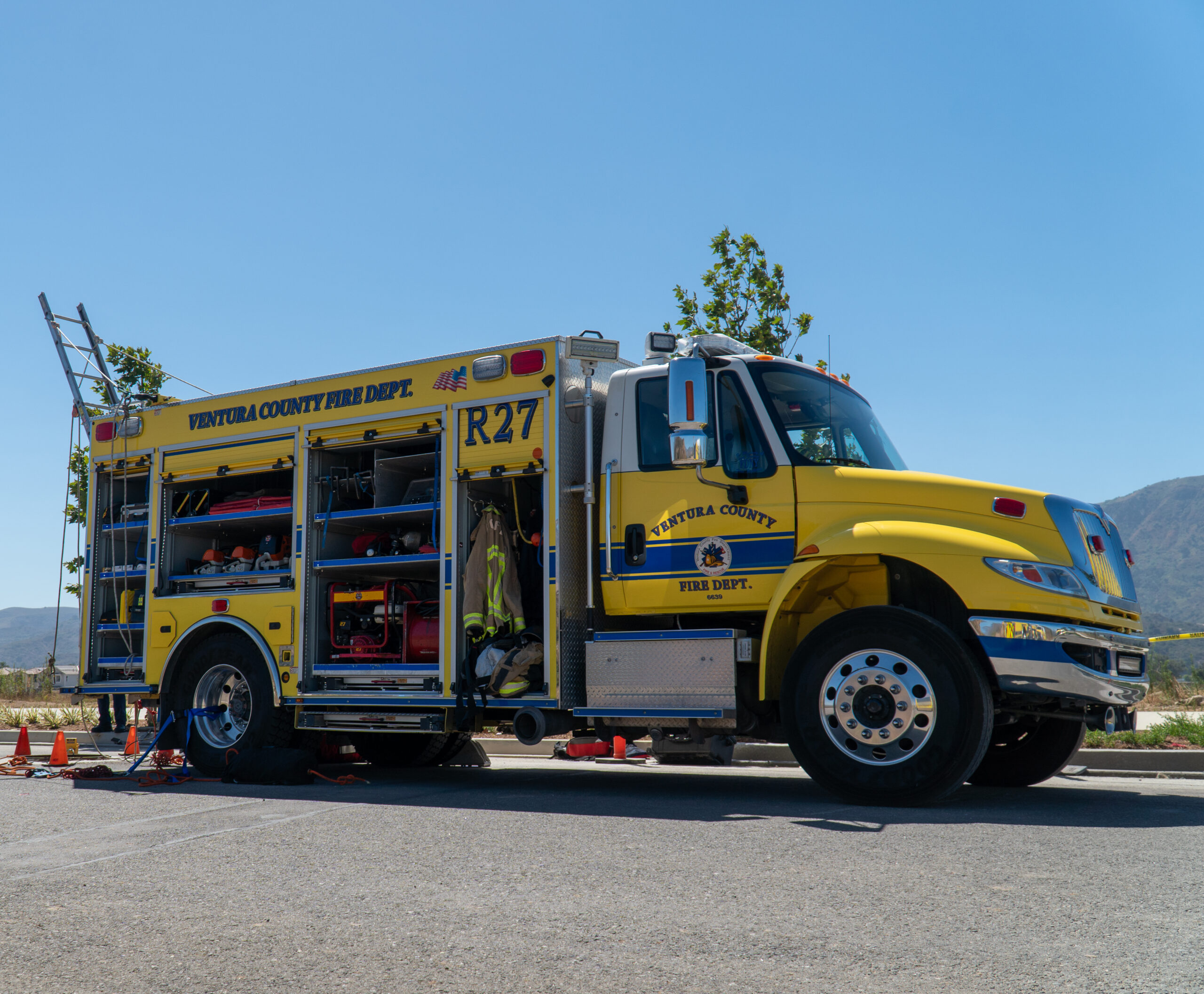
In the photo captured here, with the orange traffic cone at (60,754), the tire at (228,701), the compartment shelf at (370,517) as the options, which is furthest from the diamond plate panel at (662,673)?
the orange traffic cone at (60,754)

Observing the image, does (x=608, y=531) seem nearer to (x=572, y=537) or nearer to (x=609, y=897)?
(x=572, y=537)

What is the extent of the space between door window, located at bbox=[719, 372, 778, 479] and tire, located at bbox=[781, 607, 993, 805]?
46.1 inches

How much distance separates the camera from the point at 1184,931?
3.72m

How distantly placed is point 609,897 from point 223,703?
6.62 metres

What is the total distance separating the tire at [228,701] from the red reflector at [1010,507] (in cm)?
595

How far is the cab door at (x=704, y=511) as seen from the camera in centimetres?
743

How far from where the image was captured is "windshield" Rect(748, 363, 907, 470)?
7.54 m

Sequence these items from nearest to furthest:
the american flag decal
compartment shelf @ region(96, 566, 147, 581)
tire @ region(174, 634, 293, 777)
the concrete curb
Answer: the american flag decal → tire @ region(174, 634, 293, 777) → the concrete curb → compartment shelf @ region(96, 566, 147, 581)

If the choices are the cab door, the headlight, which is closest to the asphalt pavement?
the headlight

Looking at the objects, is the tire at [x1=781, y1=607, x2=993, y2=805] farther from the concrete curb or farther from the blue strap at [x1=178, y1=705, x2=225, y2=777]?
the blue strap at [x1=178, y1=705, x2=225, y2=777]

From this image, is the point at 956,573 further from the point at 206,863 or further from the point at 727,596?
the point at 206,863

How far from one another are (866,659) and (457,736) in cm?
502

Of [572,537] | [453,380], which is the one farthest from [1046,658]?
[453,380]

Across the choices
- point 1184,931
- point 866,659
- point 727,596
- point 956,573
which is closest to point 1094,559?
point 956,573
